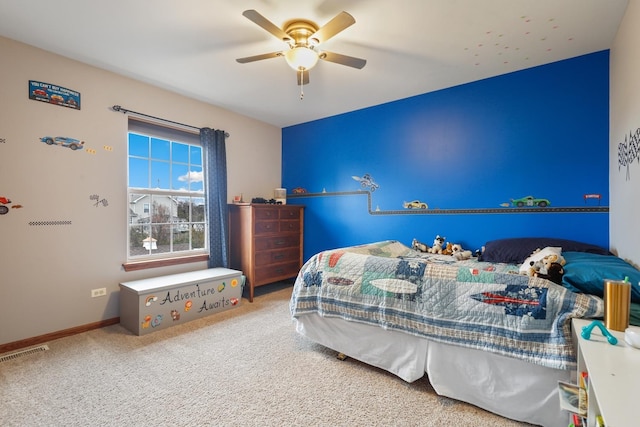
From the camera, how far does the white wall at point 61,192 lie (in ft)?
7.62

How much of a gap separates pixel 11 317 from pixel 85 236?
779 millimetres

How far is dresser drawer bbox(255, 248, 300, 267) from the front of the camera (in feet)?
12.3

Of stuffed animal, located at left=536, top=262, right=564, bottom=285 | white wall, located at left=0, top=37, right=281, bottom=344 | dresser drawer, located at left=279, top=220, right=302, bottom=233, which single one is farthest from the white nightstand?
white wall, located at left=0, top=37, right=281, bottom=344

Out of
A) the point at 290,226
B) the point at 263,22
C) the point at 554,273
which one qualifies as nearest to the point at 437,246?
the point at 554,273

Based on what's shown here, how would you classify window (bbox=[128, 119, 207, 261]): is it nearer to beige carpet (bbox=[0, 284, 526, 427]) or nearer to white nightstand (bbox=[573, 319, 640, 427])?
beige carpet (bbox=[0, 284, 526, 427])

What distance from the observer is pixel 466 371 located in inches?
65.6

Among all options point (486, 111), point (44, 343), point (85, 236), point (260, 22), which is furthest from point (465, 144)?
point (44, 343)

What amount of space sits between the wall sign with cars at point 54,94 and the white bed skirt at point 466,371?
118 inches

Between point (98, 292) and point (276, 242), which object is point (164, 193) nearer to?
point (98, 292)

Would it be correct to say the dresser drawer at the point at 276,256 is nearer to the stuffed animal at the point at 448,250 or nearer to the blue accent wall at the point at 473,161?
the blue accent wall at the point at 473,161

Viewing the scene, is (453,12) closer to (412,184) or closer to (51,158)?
(412,184)

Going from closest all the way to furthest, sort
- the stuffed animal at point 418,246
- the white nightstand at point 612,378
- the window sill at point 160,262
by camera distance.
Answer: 1. the white nightstand at point 612,378
2. the window sill at point 160,262
3. the stuffed animal at point 418,246

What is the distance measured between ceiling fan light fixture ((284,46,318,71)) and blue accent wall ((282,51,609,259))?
176 cm

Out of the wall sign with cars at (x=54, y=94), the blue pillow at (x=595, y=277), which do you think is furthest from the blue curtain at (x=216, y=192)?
the blue pillow at (x=595, y=277)
